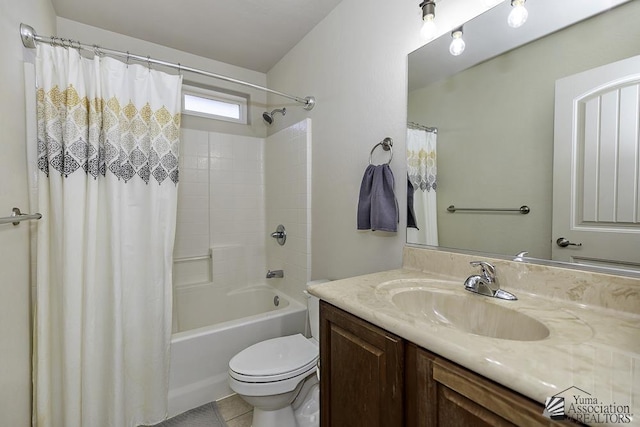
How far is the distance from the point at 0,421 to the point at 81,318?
0.46 metres

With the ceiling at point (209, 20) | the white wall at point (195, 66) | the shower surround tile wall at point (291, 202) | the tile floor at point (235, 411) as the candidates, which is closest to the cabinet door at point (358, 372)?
the tile floor at point (235, 411)

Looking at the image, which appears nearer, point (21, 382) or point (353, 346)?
point (353, 346)

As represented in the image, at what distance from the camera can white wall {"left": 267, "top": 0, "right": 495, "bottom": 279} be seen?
132 centimetres

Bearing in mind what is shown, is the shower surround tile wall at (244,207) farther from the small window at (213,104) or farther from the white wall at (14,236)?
the white wall at (14,236)

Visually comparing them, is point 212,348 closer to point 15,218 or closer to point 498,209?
point 15,218

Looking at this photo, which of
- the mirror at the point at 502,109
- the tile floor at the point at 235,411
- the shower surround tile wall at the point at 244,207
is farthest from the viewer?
the shower surround tile wall at the point at 244,207

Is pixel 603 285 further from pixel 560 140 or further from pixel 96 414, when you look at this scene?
pixel 96 414

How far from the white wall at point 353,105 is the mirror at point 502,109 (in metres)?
0.09

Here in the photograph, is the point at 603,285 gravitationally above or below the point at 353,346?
above

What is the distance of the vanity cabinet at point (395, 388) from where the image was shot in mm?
496

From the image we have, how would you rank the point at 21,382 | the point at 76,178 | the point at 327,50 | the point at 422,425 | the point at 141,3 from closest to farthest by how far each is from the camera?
the point at 422,425 → the point at 21,382 → the point at 76,178 → the point at 141,3 → the point at 327,50

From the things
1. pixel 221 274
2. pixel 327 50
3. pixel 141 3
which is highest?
pixel 141 3

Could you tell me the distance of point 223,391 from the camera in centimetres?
170

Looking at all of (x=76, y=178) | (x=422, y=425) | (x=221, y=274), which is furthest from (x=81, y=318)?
(x=422, y=425)
